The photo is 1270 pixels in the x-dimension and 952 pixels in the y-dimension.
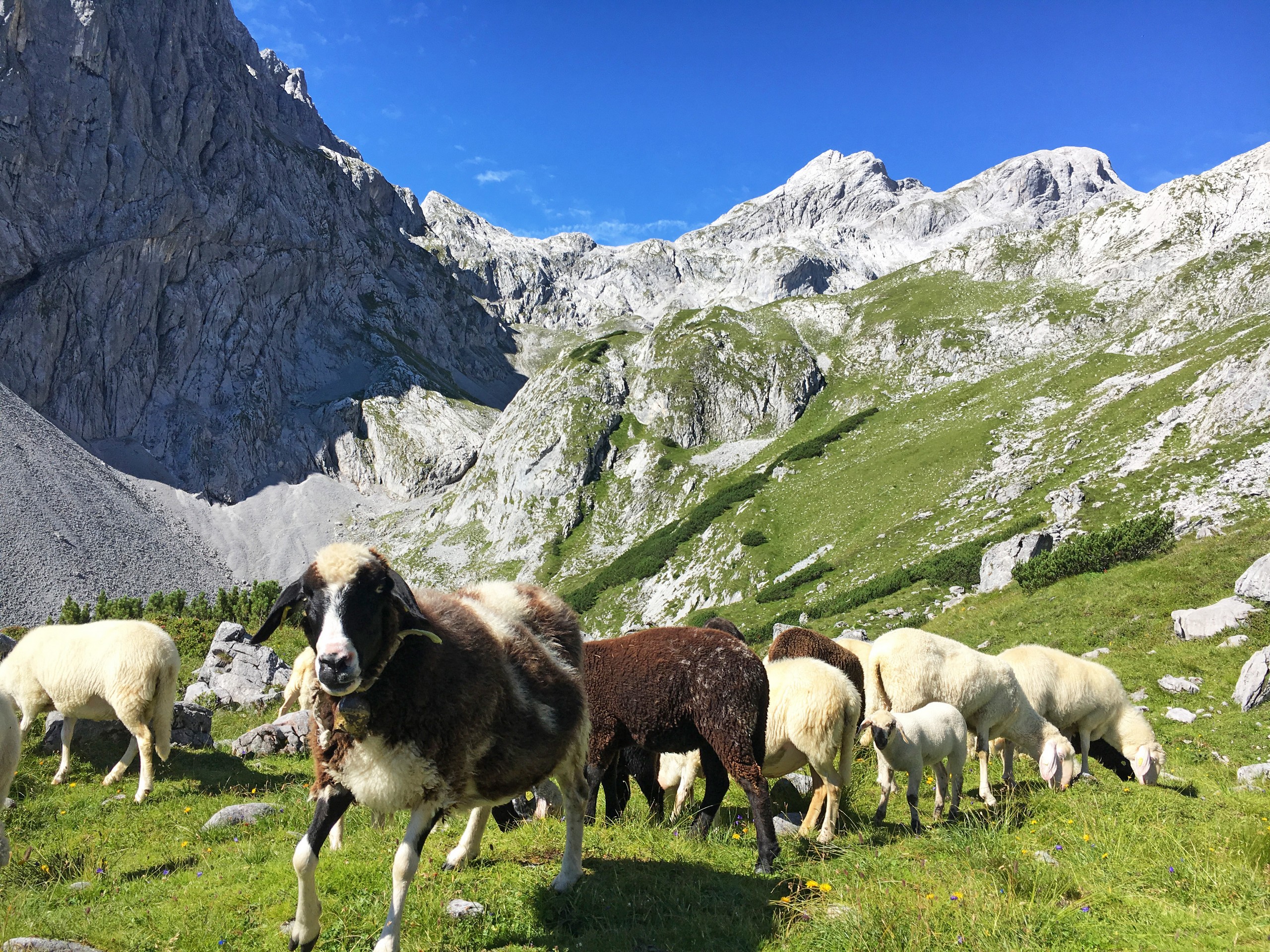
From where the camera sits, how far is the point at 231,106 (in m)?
158

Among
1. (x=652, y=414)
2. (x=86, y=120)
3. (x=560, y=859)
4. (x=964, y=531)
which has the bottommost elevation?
(x=560, y=859)

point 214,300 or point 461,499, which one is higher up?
point 214,300

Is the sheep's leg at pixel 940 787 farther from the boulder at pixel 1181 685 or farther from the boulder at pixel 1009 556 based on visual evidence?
the boulder at pixel 1009 556

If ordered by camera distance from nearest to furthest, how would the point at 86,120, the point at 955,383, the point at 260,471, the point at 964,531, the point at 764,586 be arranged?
the point at 964,531
the point at 764,586
the point at 955,383
the point at 86,120
the point at 260,471

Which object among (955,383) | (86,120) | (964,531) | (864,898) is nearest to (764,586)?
(964,531)

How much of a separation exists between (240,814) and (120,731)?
6629 mm

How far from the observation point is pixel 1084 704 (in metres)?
14.1

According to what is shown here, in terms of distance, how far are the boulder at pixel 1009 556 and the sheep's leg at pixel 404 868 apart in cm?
3616

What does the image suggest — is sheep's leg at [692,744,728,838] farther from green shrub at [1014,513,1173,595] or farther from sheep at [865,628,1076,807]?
green shrub at [1014,513,1173,595]

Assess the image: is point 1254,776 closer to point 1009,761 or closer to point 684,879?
point 1009,761

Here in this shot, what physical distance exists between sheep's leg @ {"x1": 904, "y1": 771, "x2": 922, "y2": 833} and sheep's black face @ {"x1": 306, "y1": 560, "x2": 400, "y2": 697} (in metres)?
8.64

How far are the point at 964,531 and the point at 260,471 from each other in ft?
474

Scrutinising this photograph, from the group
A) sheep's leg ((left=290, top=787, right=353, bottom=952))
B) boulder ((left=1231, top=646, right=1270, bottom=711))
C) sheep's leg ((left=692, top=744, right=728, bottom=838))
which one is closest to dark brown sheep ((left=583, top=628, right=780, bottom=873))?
sheep's leg ((left=692, top=744, right=728, bottom=838))

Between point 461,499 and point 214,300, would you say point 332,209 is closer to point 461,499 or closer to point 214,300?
point 214,300
